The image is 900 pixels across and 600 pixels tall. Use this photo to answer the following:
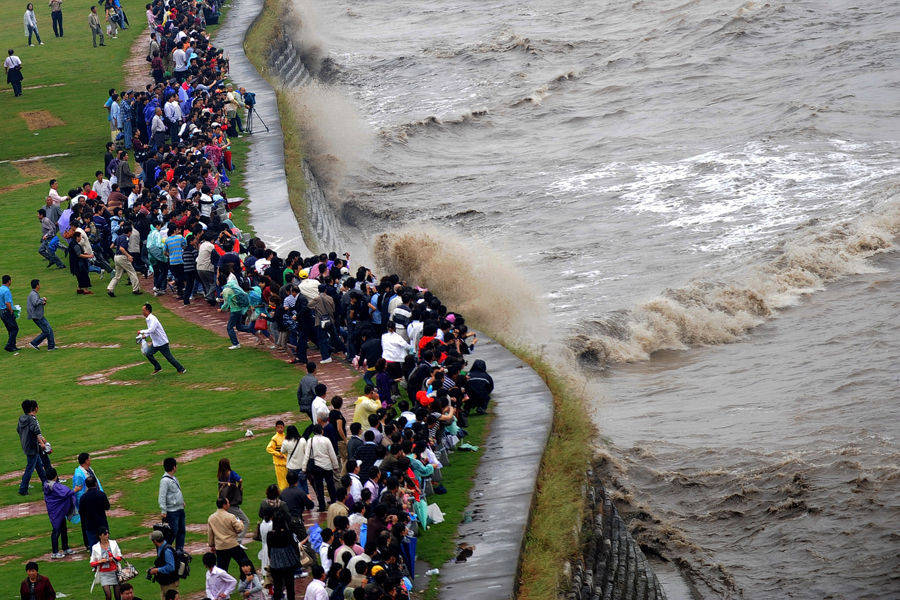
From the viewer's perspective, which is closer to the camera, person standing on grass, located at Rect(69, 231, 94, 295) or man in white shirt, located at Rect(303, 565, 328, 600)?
man in white shirt, located at Rect(303, 565, 328, 600)

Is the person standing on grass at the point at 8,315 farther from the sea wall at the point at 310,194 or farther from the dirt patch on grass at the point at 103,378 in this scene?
the sea wall at the point at 310,194

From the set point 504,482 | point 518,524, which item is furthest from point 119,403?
point 518,524

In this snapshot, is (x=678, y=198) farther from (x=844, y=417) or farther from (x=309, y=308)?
(x=309, y=308)

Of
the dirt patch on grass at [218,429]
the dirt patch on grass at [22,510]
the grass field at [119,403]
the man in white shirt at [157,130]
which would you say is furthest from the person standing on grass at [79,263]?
the dirt patch on grass at [22,510]

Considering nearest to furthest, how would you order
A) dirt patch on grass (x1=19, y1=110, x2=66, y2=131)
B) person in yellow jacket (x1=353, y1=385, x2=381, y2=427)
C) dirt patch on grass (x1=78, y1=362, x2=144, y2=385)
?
person in yellow jacket (x1=353, y1=385, x2=381, y2=427)
dirt patch on grass (x1=78, y1=362, x2=144, y2=385)
dirt patch on grass (x1=19, y1=110, x2=66, y2=131)

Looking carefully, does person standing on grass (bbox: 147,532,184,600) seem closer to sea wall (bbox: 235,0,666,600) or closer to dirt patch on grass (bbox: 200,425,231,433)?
sea wall (bbox: 235,0,666,600)

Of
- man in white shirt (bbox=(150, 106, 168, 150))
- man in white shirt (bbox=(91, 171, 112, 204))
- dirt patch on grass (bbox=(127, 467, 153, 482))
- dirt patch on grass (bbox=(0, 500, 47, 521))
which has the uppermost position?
man in white shirt (bbox=(150, 106, 168, 150))

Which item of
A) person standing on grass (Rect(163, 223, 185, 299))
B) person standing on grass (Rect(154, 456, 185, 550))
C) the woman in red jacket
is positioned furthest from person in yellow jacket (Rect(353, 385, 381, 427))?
person standing on grass (Rect(163, 223, 185, 299))

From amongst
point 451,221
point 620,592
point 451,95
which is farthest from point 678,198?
point 620,592

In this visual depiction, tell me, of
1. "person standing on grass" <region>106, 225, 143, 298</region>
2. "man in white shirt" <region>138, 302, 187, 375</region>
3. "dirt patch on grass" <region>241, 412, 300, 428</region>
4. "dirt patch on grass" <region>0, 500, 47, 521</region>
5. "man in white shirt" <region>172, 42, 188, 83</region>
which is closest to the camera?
"dirt patch on grass" <region>0, 500, 47, 521</region>
